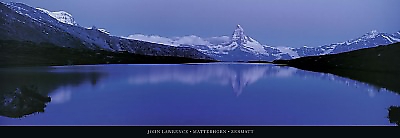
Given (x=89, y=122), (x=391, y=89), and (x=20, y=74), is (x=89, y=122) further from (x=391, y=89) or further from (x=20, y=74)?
(x=391, y=89)

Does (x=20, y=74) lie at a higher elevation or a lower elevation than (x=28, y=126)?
higher

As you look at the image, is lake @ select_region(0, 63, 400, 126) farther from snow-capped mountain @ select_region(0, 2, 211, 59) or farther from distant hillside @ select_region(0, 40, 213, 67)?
snow-capped mountain @ select_region(0, 2, 211, 59)

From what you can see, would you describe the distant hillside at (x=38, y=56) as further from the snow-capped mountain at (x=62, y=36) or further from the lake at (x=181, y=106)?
the snow-capped mountain at (x=62, y=36)

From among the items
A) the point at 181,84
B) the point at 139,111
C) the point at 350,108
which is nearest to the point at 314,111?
the point at 350,108

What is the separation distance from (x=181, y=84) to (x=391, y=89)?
8618 millimetres

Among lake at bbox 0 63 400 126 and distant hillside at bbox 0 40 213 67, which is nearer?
lake at bbox 0 63 400 126

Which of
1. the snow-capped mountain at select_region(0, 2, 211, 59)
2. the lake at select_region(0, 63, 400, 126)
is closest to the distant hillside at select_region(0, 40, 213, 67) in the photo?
the lake at select_region(0, 63, 400, 126)

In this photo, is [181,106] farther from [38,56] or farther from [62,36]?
[62,36]

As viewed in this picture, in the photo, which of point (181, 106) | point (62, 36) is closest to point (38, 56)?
point (181, 106)

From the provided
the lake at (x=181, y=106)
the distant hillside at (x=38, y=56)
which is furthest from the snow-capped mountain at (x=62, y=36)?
the lake at (x=181, y=106)

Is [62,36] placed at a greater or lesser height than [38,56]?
greater

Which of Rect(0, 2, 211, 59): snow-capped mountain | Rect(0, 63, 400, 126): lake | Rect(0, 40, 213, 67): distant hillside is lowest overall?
Rect(0, 63, 400, 126): lake

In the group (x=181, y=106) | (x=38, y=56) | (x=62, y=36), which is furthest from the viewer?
(x=62, y=36)

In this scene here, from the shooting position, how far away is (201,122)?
8.58m
